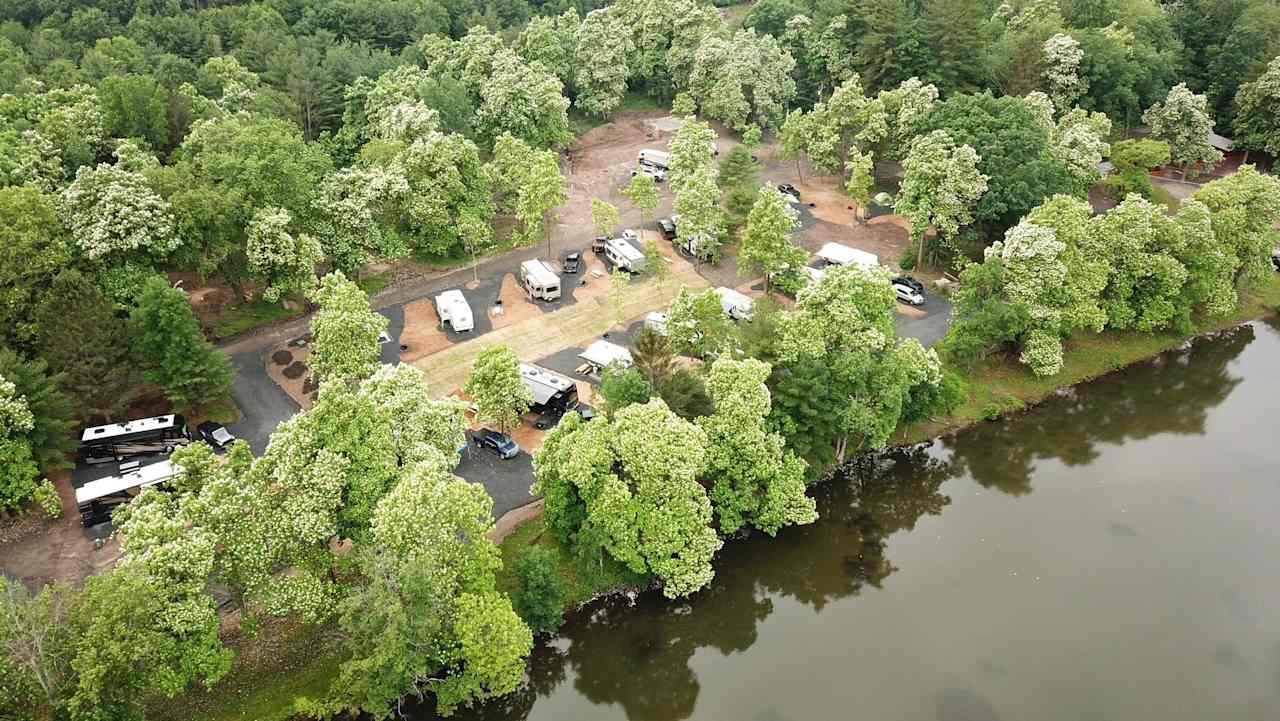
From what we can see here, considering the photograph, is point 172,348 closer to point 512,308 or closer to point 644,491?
point 512,308

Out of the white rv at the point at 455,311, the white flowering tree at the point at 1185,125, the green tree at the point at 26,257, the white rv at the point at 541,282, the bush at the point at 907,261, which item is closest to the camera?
the green tree at the point at 26,257

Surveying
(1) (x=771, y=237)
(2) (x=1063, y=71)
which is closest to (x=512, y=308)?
(1) (x=771, y=237)

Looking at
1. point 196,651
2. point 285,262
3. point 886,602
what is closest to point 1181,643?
point 886,602

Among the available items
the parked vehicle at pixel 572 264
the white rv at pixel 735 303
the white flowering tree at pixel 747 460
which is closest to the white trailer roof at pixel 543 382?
the white rv at pixel 735 303

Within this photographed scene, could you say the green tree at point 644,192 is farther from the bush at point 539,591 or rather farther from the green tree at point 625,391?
the bush at point 539,591

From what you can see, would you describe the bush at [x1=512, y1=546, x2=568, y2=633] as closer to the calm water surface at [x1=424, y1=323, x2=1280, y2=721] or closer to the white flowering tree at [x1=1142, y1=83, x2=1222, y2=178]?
the calm water surface at [x1=424, y1=323, x2=1280, y2=721]

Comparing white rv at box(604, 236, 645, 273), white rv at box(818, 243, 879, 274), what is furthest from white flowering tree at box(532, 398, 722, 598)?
white rv at box(818, 243, 879, 274)
